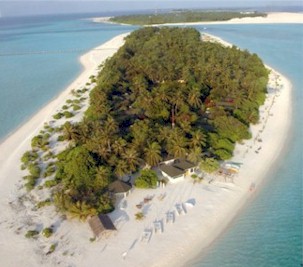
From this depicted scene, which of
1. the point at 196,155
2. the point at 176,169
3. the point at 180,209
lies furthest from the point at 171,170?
the point at 180,209

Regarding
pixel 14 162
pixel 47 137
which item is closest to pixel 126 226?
pixel 14 162

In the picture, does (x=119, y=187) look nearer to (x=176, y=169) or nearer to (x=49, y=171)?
(x=176, y=169)

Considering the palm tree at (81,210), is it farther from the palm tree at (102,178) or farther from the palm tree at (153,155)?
the palm tree at (153,155)

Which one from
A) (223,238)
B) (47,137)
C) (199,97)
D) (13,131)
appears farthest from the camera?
(199,97)

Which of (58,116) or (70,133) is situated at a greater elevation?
(70,133)

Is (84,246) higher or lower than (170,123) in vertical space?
lower

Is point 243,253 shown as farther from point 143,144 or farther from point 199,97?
point 199,97
